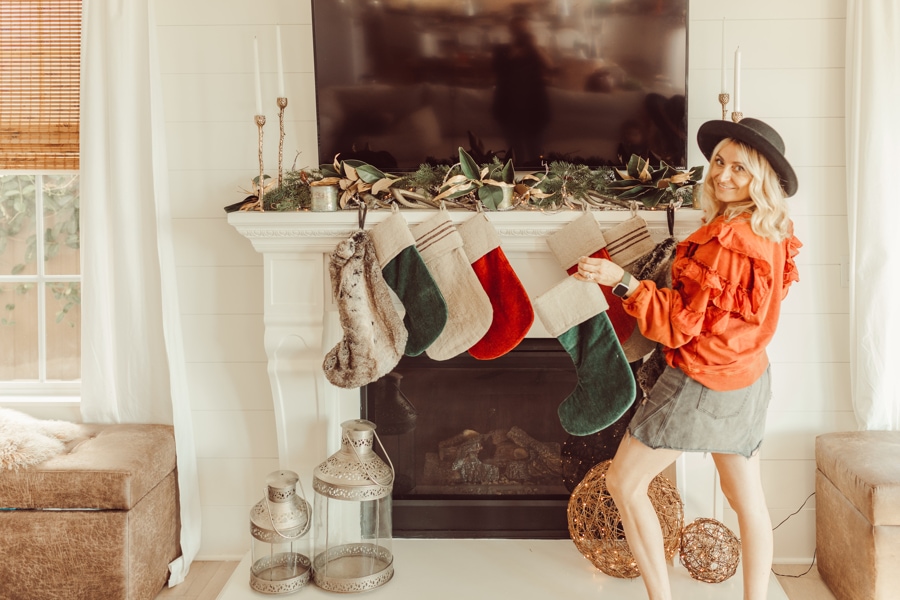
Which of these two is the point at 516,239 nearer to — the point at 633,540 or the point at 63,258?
the point at 633,540

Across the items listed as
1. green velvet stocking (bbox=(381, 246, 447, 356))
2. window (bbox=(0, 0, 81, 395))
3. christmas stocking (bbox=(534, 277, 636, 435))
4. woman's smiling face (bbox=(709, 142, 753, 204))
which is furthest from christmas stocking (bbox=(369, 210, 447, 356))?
window (bbox=(0, 0, 81, 395))

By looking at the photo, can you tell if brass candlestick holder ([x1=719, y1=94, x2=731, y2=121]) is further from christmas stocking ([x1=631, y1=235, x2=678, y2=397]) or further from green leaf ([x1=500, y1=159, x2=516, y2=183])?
green leaf ([x1=500, y1=159, x2=516, y2=183])

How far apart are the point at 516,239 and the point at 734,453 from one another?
2.75 feet

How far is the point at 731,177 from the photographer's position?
67.7 inches

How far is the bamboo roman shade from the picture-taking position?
2408 mm

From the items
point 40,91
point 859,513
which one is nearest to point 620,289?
point 859,513

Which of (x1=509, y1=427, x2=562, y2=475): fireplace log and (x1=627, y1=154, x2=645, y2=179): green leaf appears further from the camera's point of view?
(x1=509, y1=427, x2=562, y2=475): fireplace log

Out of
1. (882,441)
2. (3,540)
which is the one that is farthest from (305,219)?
(882,441)

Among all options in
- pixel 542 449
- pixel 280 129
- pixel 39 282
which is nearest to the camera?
pixel 280 129

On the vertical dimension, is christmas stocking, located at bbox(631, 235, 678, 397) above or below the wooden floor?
above

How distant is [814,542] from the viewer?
241 cm

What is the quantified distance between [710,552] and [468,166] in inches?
53.0

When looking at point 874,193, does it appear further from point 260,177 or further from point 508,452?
point 260,177

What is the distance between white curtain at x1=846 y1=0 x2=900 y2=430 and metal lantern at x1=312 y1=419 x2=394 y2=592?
1.54 metres
